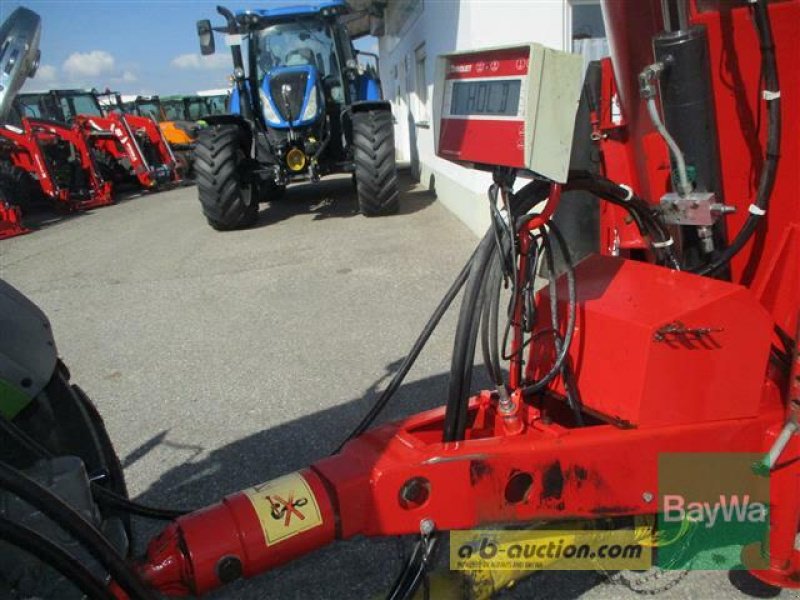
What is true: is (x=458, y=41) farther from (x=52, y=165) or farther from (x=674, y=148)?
(x=52, y=165)

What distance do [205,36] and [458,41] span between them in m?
4.31

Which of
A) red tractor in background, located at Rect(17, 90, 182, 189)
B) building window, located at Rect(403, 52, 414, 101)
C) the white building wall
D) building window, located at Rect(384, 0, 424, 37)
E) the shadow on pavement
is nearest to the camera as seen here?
the shadow on pavement

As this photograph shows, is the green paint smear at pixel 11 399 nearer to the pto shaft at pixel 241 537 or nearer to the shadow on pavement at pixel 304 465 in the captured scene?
the pto shaft at pixel 241 537

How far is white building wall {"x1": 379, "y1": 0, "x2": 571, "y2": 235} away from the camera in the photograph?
19.3 feet

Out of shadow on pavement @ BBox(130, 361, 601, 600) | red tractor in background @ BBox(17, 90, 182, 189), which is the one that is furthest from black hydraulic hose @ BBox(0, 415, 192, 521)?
red tractor in background @ BBox(17, 90, 182, 189)

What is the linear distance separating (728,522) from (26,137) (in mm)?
12535

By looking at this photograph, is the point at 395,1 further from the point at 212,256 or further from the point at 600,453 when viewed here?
the point at 600,453

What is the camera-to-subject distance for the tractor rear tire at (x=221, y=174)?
8.03 meters

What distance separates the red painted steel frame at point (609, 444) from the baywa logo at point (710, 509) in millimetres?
33

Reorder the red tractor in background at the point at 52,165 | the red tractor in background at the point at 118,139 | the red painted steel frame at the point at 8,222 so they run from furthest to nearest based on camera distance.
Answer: the red tractor in background at the point at 118,139, the red tractor in background at the point at 52,165, the red painted steel frame at the point at 8,222

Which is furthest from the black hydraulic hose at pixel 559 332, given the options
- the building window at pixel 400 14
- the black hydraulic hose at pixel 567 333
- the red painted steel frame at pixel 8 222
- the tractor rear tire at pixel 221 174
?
the red painted steel frame at pixel 8 222

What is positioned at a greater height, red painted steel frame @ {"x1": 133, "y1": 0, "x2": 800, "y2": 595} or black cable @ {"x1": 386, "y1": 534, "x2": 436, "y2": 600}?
red painted steel frame @ {"x1": 133, "y1": 0, "x2": 800, "y2": 595}

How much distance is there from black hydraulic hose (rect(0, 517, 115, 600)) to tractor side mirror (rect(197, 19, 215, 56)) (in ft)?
30.8

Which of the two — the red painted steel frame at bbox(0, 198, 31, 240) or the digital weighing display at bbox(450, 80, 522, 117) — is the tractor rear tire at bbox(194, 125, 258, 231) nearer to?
the red painted steel frame at bbox(0, 198, 31, 240)
